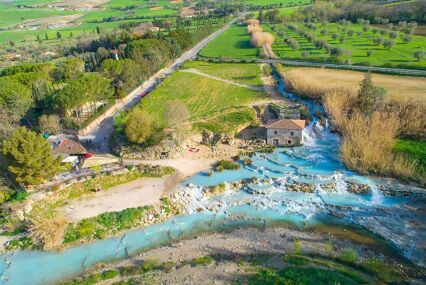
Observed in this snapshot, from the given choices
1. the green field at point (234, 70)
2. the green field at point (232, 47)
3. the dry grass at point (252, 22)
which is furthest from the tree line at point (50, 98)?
the dry grass at point (252, 22)

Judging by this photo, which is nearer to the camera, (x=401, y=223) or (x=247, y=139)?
(x=401, y=223)

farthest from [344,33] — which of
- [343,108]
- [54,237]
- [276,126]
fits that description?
[54,237]

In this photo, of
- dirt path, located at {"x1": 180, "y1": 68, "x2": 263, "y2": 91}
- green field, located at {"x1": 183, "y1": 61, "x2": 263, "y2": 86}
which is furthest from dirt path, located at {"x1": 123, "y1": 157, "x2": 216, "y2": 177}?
green field, located at {"x1": 183, "y1": 61, "x2": 263, "y2": 86}

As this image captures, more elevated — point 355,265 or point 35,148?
point 35,148

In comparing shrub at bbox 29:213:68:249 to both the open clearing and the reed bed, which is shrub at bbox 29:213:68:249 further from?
the open clearing

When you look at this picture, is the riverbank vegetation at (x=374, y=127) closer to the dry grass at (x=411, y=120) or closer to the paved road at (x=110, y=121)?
the dry grass at (x=411, y=120)

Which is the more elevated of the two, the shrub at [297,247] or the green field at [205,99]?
the green field at [205,99]

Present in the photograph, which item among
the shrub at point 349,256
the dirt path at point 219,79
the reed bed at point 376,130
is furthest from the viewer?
the dirt path at point 219,79

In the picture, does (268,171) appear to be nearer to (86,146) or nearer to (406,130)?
(406,130)
